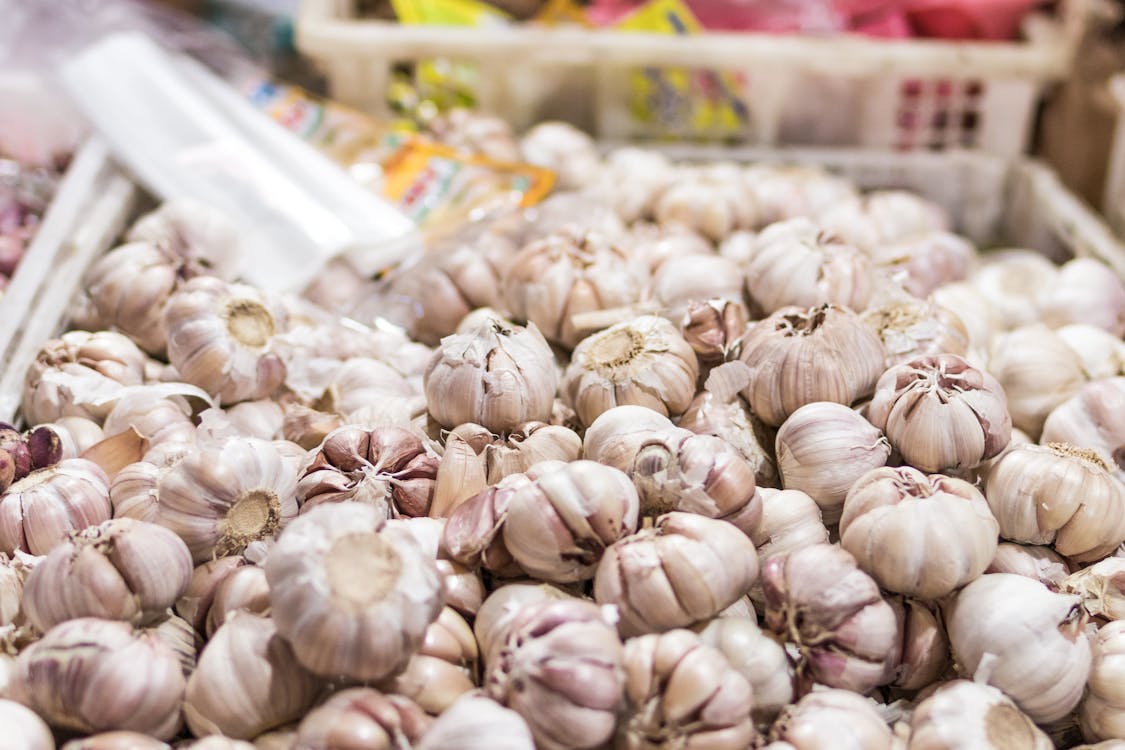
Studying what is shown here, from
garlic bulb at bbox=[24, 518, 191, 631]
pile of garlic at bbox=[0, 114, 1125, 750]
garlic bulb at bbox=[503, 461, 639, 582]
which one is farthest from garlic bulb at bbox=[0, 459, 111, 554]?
garlic bulb at bbox=[503, 461, 639, 582]

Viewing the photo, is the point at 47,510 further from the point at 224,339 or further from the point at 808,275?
the point at 808,275

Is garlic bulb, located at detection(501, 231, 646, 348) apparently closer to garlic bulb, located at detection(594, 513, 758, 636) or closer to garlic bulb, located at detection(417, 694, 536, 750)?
garlic bulb, located at detection(594, 513, 758, 636)

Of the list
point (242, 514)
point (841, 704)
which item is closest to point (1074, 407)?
point (841, 704)

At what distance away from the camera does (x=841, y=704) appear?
101 centimetres

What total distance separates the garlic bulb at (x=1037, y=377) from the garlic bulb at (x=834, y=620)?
60 cm

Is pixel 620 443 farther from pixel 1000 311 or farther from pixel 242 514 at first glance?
pixel 1000 311

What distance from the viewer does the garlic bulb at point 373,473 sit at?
120 cm

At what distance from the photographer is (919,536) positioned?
1067mm

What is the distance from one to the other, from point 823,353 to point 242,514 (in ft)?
2.47

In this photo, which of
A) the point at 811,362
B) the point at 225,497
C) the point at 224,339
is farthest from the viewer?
the point at 224,339

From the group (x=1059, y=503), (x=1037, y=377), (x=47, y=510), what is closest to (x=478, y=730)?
(x=47, y=510)

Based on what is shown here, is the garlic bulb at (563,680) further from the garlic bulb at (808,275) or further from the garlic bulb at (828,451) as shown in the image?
the garlic bulb at (808,275)

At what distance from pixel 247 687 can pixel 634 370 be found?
0.61 metres

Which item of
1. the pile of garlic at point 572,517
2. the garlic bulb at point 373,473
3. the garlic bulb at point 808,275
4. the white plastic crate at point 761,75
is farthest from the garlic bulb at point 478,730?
the white plastic crate at point 761,75
